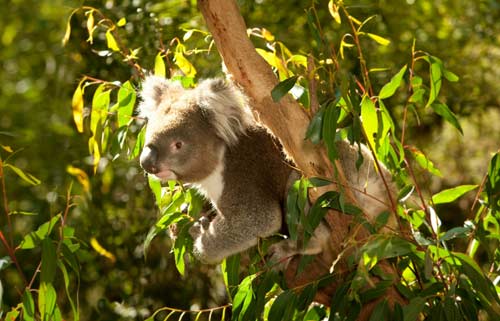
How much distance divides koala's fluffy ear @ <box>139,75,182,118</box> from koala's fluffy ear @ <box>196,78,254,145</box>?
0.15 metres

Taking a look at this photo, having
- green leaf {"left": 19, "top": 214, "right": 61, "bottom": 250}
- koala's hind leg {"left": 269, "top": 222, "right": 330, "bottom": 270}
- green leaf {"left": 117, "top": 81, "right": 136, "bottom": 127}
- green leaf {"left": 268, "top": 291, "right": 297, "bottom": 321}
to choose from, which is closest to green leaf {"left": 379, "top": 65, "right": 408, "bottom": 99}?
koala's hind leg {"left": 269, "top": 222, "right": 330, "bottom": 270}

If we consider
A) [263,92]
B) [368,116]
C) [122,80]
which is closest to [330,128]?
[368,116]

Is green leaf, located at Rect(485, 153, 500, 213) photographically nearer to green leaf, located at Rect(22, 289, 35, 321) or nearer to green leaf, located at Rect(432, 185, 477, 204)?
green leaf, located at Rect(432, 185, 477, 204)

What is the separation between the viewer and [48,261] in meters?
2.38

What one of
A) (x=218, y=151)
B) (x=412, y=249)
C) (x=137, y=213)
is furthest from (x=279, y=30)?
(x=412, y=249)

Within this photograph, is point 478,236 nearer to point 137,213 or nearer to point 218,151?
point 218,151

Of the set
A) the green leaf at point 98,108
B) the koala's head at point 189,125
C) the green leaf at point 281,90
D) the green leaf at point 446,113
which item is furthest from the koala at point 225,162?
the green leaf at point 281,90

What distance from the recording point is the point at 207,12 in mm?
2303

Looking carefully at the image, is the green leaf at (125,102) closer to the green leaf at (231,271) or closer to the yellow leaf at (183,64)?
the yellow leaf at (183,64)

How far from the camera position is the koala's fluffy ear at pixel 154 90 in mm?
2836

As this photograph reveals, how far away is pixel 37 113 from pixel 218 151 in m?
1.56

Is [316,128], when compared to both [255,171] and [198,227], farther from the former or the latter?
[198,227]

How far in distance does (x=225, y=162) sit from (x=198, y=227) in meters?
0.25

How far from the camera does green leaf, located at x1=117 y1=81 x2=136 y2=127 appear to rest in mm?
2826
